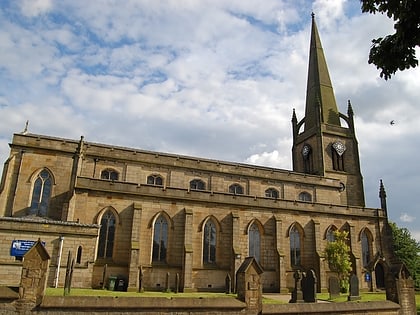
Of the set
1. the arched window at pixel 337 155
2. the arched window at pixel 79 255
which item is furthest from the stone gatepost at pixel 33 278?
the arched window at pixel 337 155

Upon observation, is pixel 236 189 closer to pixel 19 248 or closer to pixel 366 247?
pixel 366 247

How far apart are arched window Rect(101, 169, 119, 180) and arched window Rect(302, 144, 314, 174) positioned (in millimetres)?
24618

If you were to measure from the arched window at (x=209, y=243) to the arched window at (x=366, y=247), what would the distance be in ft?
51.5

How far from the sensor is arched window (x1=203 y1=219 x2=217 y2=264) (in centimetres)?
2939

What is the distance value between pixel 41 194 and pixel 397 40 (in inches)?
1094

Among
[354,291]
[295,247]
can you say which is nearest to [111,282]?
[354,291]

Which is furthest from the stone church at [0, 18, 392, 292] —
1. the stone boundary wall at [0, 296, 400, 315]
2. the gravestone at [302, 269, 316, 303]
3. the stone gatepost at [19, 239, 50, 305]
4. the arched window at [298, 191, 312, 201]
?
the stone boundary wall at [0, 296, 400, 315]

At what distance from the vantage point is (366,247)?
3562 cm

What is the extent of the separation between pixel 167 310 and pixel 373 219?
29.3 meters

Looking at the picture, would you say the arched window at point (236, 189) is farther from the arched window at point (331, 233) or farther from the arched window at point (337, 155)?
the arched window at point (337, 155)

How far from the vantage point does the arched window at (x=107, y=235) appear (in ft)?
88.9

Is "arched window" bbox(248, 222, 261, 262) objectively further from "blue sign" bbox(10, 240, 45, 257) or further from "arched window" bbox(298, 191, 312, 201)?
"blue sign" bbox(10, 240, 45, 257)

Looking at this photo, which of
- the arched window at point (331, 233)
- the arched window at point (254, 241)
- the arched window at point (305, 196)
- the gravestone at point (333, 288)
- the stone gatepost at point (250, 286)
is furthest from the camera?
the arched window at point (305, 196)

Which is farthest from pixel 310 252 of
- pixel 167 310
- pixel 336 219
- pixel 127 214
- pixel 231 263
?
pixel 167 310
